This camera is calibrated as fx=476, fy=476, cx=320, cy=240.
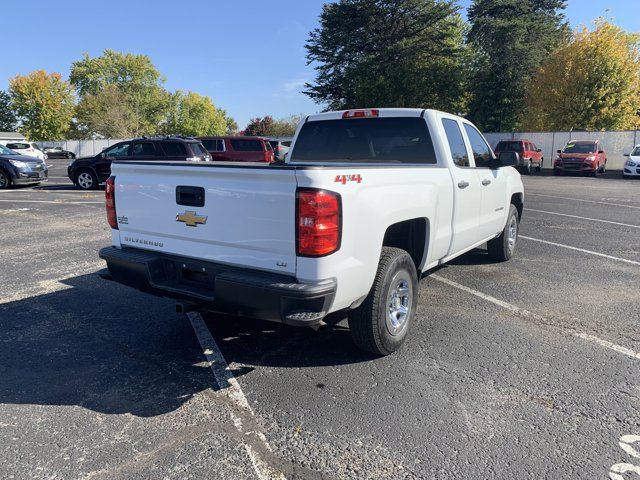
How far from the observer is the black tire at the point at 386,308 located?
11.3ft

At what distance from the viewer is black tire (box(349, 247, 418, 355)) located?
345cm

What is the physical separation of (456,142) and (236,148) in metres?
15.5

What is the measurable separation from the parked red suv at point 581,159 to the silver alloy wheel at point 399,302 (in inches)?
969

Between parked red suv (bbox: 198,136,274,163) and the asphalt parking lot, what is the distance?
550 inches

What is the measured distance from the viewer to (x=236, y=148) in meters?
19.4

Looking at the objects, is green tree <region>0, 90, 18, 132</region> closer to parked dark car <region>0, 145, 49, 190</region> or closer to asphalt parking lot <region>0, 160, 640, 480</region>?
parked dark car <region>0, 145, 49, 190</region>

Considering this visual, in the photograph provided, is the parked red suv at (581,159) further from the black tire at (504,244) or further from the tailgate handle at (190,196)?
the tailgate handle at (190,196)

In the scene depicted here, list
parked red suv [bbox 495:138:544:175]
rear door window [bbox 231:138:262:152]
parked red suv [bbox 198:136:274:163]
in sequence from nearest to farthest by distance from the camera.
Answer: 1. parked red suv [bbox 198:136:274:163]
2. rear door window [bbox 231:138:262:152]
3. parked red suv [bbox 495:138:544:175]

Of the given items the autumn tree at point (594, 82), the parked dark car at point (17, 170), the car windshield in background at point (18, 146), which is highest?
the autumn tree at point (594, 82)

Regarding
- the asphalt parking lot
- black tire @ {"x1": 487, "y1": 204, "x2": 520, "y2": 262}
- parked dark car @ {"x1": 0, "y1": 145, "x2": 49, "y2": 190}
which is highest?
parked dark car @ {"x1": 0, "y1": 145, "x2": 49, "y2": 190}

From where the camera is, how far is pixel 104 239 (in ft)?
26.8

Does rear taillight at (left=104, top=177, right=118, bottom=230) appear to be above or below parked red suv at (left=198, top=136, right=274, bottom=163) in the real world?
below

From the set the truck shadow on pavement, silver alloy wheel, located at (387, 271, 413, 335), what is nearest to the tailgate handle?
the truck shadow on pavement

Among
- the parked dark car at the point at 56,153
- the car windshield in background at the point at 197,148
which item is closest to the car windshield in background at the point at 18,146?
the car windshield in background at the point at 197,148
